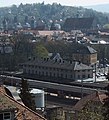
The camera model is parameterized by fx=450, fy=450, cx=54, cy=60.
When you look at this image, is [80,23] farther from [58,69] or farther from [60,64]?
[58,69]

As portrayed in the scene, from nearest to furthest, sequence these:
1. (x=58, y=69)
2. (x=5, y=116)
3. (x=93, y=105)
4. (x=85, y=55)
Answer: (x=5, y=116), (x=93, y=105), (x=58, y=69), (x=85, y=55)

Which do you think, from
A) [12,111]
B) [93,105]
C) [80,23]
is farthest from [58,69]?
[80,23]

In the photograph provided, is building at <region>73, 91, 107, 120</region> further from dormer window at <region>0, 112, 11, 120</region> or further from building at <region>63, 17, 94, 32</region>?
building at <region>63, 17, 94, 32</region>

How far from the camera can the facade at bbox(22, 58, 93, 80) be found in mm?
54500

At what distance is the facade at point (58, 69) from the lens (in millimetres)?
54500

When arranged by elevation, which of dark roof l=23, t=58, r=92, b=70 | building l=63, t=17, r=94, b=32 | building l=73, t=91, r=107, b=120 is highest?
building l=73, t=91, r=107, b=120

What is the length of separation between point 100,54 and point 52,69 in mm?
26453

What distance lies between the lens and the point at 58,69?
57.6 meters

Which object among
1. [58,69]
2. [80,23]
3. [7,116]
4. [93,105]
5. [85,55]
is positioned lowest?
[80,23]

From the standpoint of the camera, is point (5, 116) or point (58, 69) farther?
point (58, 69)

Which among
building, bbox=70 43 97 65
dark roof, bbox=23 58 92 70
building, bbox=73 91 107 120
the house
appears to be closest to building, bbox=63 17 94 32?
building, bbox=70 43 97 65

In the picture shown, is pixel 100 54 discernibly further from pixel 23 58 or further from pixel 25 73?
pixel 25 73

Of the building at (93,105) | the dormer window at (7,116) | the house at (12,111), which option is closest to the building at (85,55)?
the building at (93,105)

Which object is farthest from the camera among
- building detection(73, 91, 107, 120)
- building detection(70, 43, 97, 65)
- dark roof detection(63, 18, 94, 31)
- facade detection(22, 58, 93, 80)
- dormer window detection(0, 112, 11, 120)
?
dark roof detection(63, 18, 94, 31)
